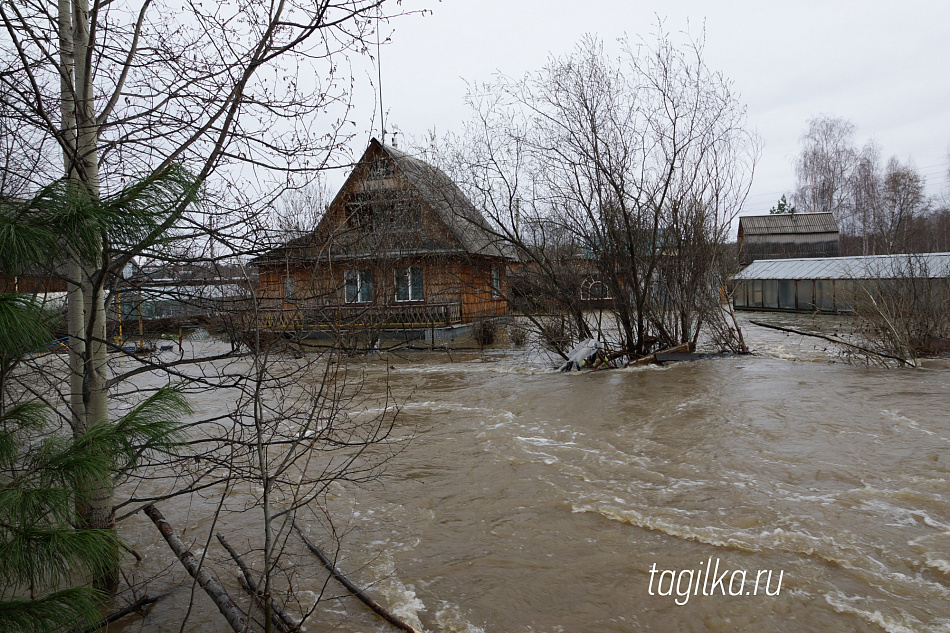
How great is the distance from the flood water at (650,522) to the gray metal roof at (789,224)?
1315 inches

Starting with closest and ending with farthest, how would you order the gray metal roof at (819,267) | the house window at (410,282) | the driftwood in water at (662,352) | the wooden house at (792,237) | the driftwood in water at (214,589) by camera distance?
the driftwood in water at (214,589), the house window at (410,282), the driftwood in water at (662,352), the gray metal roof at (819,267), the wooden house at (792,237)

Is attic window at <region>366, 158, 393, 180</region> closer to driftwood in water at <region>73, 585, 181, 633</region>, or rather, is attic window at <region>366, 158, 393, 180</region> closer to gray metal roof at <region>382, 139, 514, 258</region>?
driftwood in water at <region>73, 585, 181, 633</region>

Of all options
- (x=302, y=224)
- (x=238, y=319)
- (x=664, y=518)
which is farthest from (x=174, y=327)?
(x=664, y=518)

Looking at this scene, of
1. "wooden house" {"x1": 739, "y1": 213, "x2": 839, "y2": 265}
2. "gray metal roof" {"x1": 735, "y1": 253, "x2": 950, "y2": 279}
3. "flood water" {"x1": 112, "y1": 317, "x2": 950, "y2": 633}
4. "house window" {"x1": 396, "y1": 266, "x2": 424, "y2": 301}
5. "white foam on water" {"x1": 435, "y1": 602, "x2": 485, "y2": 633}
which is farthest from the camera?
"wooden house" {"x1": 739, "y1": 213, "x2": 839, "y2": 265}

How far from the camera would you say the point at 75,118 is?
3.19 m

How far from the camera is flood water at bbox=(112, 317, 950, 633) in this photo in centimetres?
427

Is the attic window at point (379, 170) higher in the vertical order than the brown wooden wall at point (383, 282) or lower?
higher

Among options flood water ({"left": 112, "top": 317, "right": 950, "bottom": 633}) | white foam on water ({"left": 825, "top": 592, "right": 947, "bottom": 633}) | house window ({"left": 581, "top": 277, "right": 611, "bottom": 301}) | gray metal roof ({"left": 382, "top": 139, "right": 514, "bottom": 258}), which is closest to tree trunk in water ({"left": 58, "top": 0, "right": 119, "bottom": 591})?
flood water ({"left": 112, "top": 317, "right": 950, "bottom": 633})

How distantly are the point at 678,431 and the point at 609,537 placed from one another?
3.86 m

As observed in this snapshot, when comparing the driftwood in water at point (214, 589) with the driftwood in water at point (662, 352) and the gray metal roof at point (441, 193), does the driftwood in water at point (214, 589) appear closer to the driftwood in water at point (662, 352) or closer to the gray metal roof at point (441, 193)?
the gray metal roof at point (441, 193)

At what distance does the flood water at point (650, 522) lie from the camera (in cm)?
427

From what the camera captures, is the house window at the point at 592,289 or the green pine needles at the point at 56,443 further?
the house window at the point at 592,289

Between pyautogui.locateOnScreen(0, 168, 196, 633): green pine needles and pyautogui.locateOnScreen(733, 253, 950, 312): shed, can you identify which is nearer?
pyautogui.locateOnScreen(0, 168, 196, 633): green pine needles

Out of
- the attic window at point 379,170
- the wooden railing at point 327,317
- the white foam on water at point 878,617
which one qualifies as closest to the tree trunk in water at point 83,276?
the wooden railing at point 327,317
